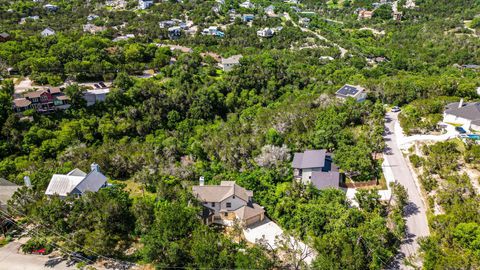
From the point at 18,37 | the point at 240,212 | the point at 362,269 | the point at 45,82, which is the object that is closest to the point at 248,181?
the point at 240,212

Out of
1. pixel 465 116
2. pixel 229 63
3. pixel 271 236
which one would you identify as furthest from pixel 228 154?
pixel 229 63

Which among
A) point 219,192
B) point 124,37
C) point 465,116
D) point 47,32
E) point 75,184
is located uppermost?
point 465,116

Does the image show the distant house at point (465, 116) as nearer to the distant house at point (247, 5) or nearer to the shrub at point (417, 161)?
the shrub at point (417, 161)

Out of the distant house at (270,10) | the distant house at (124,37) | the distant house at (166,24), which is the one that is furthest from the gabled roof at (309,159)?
the distant house at (270,10)

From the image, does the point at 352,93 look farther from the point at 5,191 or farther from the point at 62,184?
the point at 5,191

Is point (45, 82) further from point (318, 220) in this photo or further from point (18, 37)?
point (318, 220)

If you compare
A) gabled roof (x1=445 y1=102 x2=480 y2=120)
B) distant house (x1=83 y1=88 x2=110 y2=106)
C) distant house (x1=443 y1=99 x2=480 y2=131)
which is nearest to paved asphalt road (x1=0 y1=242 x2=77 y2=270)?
distant house (x1=83 y1=88 x2=110 y2=106)
